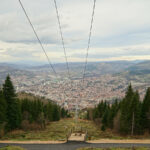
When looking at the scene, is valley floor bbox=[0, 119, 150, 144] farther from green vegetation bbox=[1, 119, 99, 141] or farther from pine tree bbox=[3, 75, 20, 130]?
pine tree bbox=[3, 75, 20, 130]

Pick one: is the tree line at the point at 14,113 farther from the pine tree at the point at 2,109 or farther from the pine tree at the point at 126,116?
the pine tree at the point at 126,116

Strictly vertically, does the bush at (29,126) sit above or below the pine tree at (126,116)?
below

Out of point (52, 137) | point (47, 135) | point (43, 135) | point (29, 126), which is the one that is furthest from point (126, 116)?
point (29, 126)

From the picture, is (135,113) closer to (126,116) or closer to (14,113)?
(126,116)

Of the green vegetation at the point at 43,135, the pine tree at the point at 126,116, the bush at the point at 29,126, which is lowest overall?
the green vegetation at the point at 43,135

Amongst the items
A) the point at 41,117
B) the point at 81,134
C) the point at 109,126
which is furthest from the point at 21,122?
the point at 109,126

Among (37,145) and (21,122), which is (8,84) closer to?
(21,122)

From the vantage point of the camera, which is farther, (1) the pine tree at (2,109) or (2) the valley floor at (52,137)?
(1) the pine tree at (2,109)

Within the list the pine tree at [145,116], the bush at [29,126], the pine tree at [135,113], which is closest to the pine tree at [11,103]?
the bush at [29,126]
